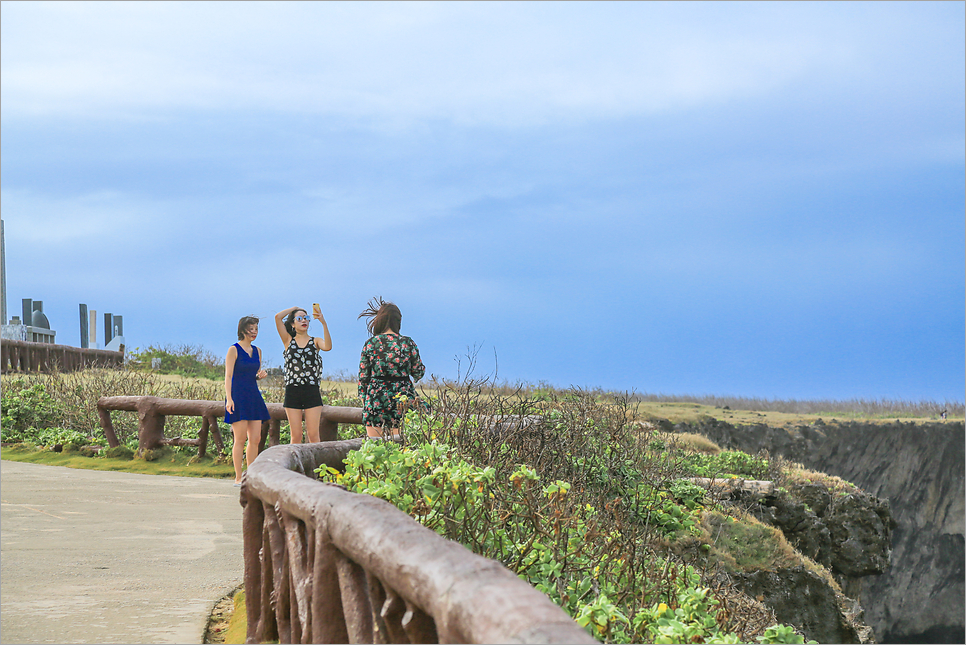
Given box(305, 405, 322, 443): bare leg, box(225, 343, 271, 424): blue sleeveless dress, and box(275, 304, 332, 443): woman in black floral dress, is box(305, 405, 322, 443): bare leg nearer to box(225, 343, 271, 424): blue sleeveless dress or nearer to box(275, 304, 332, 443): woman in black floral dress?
box(275, 304, 332, 443): woman in black floral dress

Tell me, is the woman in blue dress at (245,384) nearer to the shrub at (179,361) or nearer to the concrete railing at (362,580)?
the concrete railing at (362,580)

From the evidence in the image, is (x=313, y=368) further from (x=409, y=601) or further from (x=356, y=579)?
(x=409, y=601)

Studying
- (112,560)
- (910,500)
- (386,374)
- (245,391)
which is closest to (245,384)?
(245,391)

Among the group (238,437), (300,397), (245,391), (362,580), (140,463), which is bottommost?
(140,463)

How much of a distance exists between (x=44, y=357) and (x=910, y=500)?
46077 mm

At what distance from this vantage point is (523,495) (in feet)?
14.7

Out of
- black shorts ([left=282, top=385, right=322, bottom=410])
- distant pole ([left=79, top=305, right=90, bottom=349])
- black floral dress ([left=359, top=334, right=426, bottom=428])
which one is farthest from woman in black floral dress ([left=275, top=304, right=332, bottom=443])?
distant pole ([left=79, top=305, right=90, bottom=349])

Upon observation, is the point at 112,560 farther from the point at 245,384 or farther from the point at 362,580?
the point at 362,580

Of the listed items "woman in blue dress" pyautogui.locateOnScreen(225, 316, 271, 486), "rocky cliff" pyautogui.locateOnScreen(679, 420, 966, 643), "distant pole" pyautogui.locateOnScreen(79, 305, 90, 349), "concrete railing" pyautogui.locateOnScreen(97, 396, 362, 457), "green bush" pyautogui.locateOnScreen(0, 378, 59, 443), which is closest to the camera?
"woman in blue dress" pyautogui.locateOnScreen(225, 316, 271, 486)

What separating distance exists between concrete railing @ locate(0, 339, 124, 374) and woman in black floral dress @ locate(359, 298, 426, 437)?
1947 centimetres

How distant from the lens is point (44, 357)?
2841cm

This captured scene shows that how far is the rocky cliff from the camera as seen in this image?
38719 mm

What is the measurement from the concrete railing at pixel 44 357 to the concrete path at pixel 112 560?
16.9 m

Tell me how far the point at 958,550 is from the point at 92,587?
5106cm
